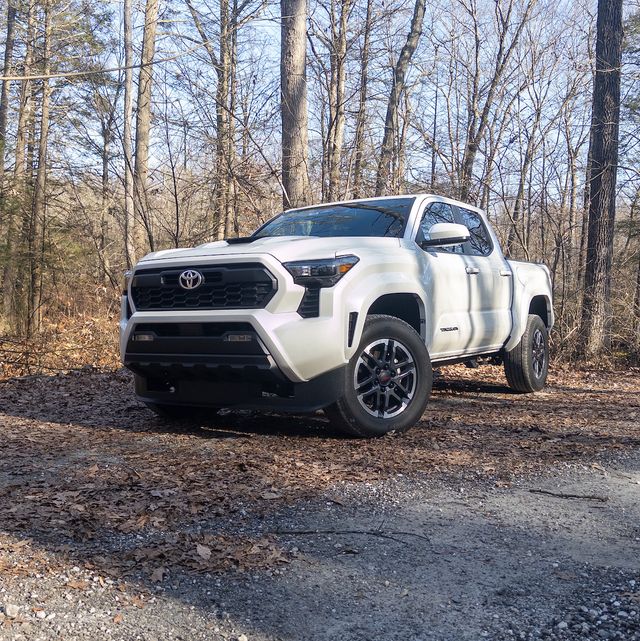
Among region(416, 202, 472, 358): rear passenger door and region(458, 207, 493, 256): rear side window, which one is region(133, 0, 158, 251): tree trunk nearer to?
region(458, 207, 493, 256): rear side window

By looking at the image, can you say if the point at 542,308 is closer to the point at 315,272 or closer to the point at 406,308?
the point at 406,308

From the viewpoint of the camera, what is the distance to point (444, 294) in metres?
6.25

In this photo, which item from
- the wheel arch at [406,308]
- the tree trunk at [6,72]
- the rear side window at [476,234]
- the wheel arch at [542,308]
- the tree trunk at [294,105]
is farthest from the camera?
the tree trunk at [6,72]

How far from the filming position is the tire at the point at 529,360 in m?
7.91

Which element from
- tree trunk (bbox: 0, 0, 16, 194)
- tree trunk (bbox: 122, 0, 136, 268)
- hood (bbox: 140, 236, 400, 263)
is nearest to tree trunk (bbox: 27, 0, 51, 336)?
tree trunk (bbox: 122, 0, 136, 268)

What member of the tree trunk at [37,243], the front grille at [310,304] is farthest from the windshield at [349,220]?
the tree trunk at [37,243]

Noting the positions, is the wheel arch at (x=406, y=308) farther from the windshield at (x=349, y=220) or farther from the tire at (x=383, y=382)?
the windshield at (x=349, y=220)

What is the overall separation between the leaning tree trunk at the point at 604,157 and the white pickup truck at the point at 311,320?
6692 mm

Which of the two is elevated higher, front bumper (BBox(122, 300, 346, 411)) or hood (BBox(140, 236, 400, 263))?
hood (BBox(140, 236, 400, 263))

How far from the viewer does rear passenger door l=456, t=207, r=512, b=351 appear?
684 cm

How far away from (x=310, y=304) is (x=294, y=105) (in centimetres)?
781

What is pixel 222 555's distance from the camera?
116 inches

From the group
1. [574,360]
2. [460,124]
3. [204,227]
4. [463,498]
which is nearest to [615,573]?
[463,498]

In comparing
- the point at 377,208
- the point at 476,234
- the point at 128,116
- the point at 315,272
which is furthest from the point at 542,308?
the point at 128,116
